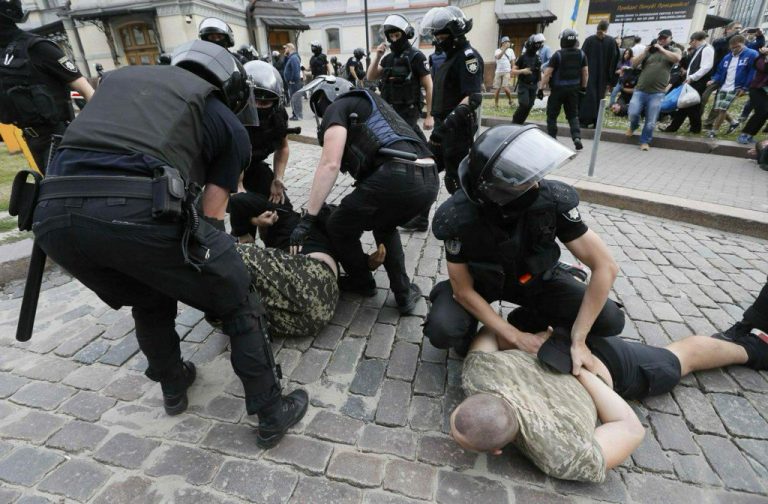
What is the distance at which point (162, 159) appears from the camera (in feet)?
4.73

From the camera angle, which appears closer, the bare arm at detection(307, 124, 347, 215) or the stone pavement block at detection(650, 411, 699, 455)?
the stone pavement block at detection(650, 411, 699, 455)

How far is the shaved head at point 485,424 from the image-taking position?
1490mm

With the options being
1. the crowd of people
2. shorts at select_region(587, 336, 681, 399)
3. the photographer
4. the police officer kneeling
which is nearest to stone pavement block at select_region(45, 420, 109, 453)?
the crowd of people

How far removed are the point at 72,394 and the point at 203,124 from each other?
1663 mm

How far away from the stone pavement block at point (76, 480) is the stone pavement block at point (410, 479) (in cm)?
120

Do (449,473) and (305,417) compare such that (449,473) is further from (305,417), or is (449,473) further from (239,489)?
(239,489)

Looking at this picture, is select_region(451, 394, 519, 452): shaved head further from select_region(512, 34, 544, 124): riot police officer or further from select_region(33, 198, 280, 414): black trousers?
select_region(512, 34, 544, 124): riot police officer

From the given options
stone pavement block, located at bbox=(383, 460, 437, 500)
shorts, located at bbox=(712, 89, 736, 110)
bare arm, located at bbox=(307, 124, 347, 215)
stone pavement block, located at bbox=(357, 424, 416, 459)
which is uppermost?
bare arm, located at bbox=(307, 124, 347, 215)

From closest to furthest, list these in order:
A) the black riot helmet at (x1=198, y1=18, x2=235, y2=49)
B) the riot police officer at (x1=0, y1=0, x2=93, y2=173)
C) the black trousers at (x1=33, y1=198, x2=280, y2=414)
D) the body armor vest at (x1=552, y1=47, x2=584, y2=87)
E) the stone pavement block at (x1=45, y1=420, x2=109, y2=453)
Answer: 1. the black trousers at (x1=33, y1=198, x2=280, y2=414)
2. the stone pavement block at (x1=45, y1=420, x2=109, y2=453)
3. the riot police officer at (x1=0, y1=0, x2=93, y2=173)
4. the black riot helmet at (x1=198, y1=18, x2=235, y2=49)
5. the body armor vest at (x1=552, y1=47, x2=584, y2=87)

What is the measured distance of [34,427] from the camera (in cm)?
193

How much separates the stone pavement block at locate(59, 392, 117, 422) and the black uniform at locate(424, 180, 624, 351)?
1.72m

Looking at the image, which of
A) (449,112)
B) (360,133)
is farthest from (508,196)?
(449,112)

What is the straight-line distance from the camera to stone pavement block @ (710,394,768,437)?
1.86 m

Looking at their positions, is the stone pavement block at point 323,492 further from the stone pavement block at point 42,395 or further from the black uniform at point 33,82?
the black uniform at point 33,82
